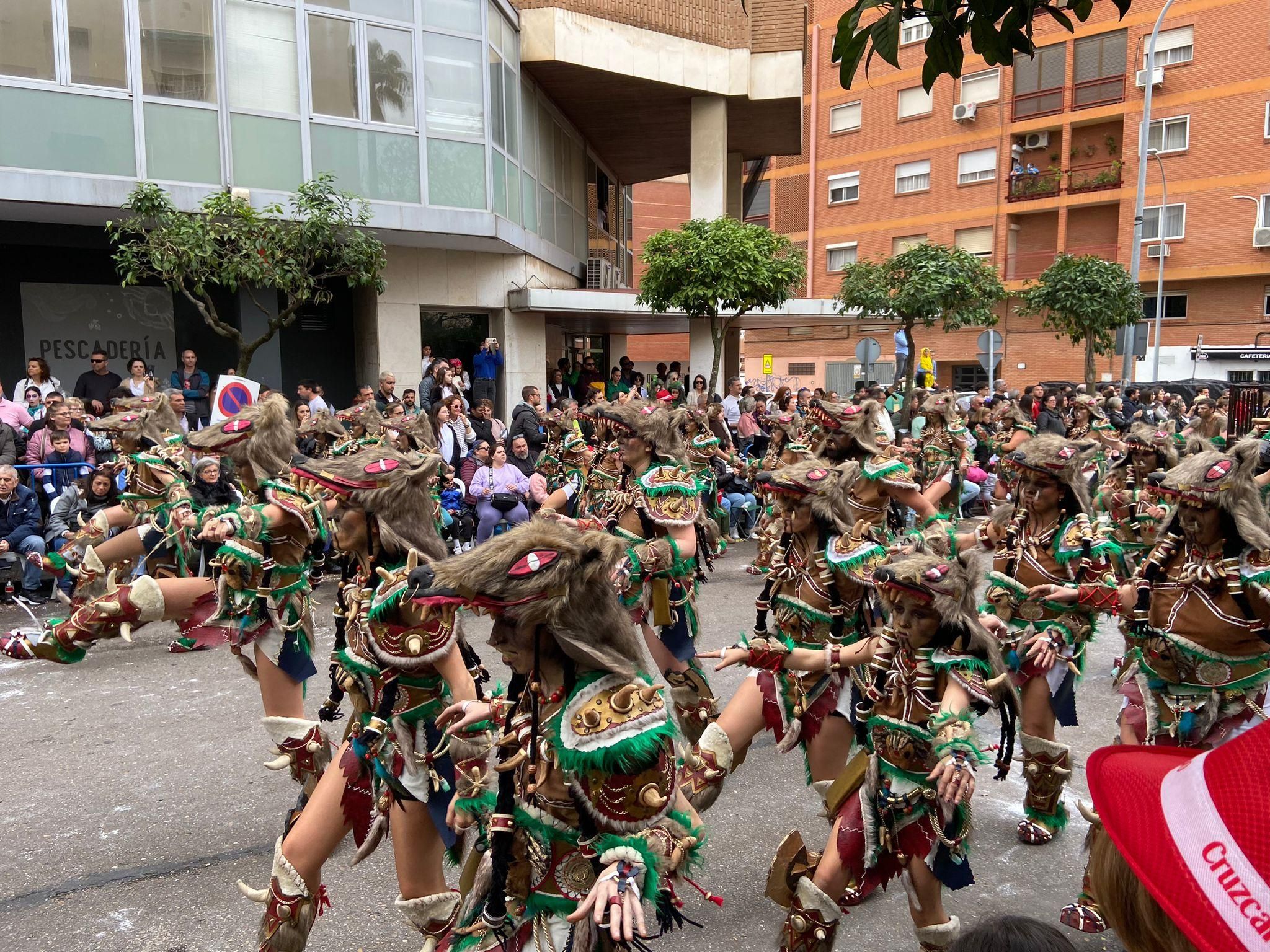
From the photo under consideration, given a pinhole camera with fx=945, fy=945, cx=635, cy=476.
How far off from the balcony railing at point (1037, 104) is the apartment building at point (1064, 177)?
7cm

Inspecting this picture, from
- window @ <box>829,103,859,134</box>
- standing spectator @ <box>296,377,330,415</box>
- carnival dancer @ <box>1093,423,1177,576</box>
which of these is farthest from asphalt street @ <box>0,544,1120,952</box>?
window @ <box>829,103,859,134</box>

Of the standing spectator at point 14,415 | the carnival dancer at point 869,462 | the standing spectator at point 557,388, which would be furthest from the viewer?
the standing spectator at point 557,388

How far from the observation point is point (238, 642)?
4777 millimetres

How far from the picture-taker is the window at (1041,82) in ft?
120

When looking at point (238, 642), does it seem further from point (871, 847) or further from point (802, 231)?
point (802, 231)

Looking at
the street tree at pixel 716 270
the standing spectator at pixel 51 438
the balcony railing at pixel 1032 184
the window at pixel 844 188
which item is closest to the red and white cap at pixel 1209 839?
the standing spectator at pixel 51 438

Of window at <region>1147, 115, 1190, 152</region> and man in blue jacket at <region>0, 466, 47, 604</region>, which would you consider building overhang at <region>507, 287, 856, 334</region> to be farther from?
window at <region>1147, 115, 1190, 152</region>

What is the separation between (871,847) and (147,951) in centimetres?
308

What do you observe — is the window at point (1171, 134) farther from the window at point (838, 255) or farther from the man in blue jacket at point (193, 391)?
the man in blue jacket at point (193, 391)

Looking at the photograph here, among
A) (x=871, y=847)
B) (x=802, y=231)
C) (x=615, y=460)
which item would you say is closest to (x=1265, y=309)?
(x=802, y=231)

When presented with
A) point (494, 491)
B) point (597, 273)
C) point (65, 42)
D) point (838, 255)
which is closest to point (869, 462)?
point (494, 491)

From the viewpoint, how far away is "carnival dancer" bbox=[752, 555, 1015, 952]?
358 centimetres

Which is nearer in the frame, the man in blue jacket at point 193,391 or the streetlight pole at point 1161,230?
the man in blue jacket at point 193,391

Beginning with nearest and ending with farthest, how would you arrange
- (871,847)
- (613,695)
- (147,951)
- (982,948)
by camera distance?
(982,948), (613,695), (871,847), (147,951)
